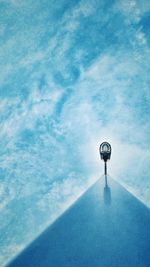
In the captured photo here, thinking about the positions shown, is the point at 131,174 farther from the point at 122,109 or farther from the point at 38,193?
the point at 38,193

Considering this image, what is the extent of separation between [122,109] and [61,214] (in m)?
2.88

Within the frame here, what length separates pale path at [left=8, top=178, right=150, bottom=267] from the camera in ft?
15.5

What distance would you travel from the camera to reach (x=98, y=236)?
504 cm

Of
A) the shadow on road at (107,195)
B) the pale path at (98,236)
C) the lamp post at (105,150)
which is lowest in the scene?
the pale path at (98,236)

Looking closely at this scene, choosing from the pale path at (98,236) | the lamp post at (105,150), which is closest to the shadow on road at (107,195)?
the pale path at (98,236)

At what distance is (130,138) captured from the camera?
612 cm

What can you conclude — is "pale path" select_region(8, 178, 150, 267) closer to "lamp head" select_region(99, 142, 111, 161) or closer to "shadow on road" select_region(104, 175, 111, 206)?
"shadow on road" select_region(104, 175, 111, 206)

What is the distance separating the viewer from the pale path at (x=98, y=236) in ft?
15.5

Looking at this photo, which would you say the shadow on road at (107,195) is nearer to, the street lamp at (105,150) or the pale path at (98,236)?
the pale path at (98,236)

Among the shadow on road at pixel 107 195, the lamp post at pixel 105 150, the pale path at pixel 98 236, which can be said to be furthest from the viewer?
the shadow on road at pixel 107 195

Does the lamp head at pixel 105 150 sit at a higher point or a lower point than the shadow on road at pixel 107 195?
higher

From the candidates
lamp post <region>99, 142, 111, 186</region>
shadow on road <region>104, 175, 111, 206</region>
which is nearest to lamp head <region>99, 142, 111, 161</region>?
lamp post <region>99, 142, 111, 186</region>

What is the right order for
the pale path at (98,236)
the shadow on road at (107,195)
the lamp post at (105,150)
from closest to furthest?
the pale path at (98,236) → the lamp post at (105,150) → the shadow on road at (107,195)

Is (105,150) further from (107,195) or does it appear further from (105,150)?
(107,195)
